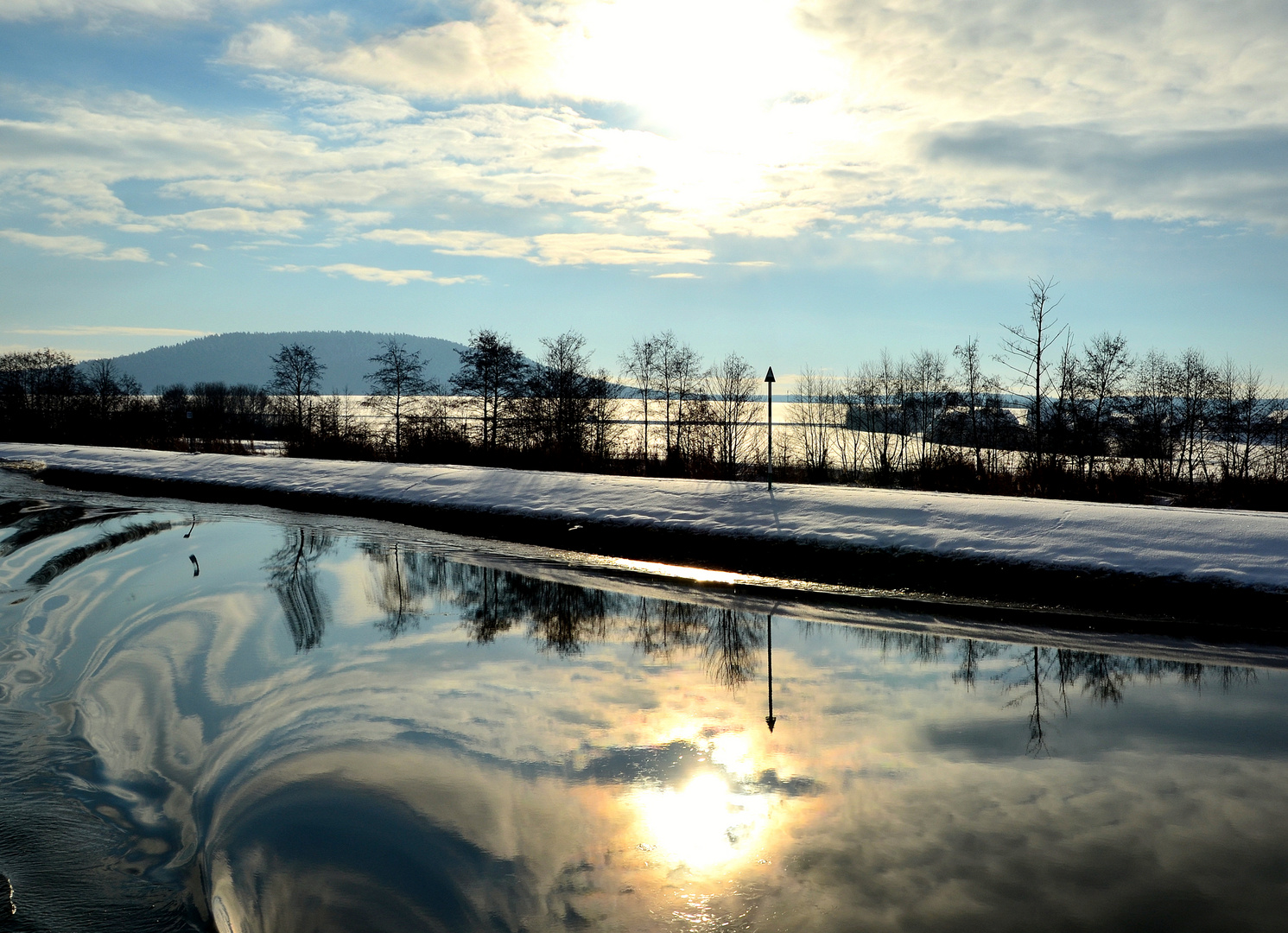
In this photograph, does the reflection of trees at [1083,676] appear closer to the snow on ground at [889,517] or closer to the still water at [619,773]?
the still water at [619,773]

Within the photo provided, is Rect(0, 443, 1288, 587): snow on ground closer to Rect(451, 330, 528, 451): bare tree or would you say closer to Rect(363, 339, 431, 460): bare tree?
Rect(451, 330, 528, 451): bare tree

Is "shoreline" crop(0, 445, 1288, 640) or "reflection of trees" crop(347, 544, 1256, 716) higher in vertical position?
"shoreline" crop(0, 445, 1288, 640)

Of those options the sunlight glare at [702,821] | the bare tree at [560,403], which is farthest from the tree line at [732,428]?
the sunlight glare at [702,821]

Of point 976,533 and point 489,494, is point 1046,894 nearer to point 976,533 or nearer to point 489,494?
point 976,533

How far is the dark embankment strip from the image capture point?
9.76m

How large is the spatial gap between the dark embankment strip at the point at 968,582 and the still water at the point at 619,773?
1114 millimetres

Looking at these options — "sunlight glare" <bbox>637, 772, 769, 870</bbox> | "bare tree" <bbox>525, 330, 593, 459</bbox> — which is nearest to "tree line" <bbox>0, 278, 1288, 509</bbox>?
"bare tree" <bbox>525, 330, 593, 459</bbox>

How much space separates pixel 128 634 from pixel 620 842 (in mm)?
6543

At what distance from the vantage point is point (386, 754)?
574 centimetres

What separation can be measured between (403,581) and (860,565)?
21.8 ft

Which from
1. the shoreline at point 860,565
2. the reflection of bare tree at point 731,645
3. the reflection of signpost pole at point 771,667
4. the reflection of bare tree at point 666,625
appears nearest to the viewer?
the reflection of signpost pole at point 771,667

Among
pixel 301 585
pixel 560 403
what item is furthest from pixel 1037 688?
pixel 560 403

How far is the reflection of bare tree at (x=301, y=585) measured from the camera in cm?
895

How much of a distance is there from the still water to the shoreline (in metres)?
1.47
